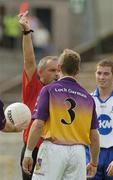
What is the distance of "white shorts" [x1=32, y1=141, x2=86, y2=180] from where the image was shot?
7750 mm

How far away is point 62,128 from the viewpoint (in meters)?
7.74

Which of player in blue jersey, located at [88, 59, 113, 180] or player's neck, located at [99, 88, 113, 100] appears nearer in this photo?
player in blue jersey, located at [88, 59, 113, 180]

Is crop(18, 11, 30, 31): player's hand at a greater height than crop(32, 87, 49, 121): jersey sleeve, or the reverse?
crop(18, 11, 30, 31): player's hand

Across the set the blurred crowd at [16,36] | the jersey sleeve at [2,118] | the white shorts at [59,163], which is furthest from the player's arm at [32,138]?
the blurred crowd at [16,36]

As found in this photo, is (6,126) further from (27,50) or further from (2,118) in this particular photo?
(27,50)

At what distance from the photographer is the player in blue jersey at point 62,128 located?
7.75 m

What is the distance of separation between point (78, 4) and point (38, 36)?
6.46 ft

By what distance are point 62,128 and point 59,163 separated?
315mm

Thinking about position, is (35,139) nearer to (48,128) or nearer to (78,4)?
(48,128)

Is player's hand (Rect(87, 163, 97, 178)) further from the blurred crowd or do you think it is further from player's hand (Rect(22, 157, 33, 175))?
the blurred crowd

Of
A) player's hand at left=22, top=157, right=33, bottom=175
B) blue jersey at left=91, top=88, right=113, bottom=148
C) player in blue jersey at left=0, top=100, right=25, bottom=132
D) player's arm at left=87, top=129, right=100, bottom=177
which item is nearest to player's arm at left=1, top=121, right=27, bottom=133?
player in blue jersey at left=0, top=100, right=25, bottom=132

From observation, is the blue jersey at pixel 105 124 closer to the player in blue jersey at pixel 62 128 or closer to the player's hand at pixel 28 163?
the player in blue jersey at pixel 62 128

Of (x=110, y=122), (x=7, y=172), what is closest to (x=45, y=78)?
(x=110, y=122)

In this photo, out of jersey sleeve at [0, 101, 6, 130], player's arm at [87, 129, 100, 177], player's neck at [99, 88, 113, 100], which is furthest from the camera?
player's neck at [99, 88, 113, 100]
